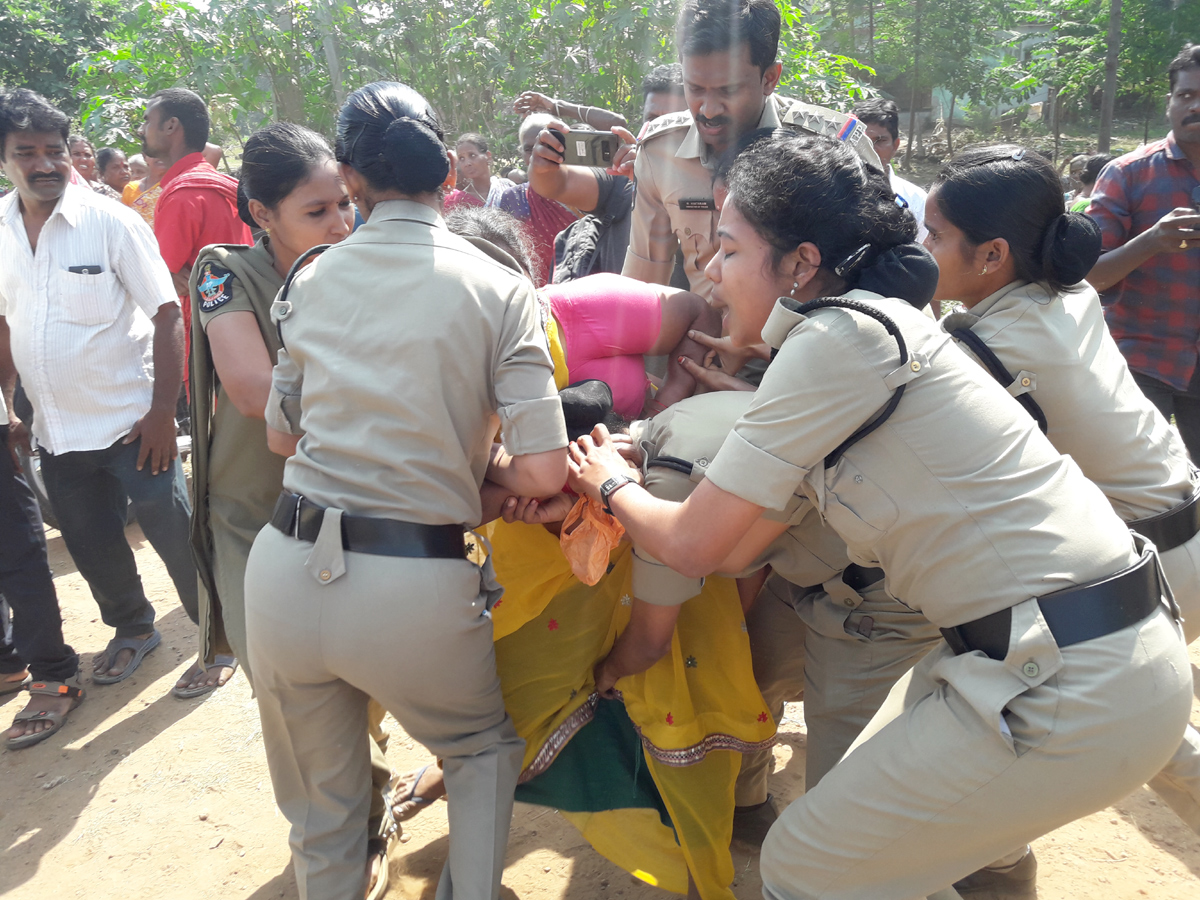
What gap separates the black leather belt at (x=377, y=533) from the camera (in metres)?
1.68

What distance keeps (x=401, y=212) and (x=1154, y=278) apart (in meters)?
2.83

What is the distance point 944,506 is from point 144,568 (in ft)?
14.1

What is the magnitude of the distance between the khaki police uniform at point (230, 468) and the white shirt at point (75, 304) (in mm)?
1237

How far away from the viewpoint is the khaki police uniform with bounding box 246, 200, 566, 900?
1655 millimetres

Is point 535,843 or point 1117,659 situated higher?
point 1117,659

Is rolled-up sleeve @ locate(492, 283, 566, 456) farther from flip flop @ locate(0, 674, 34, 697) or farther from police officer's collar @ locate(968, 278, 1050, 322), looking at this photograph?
flip flop @ locate(0, 674, 34, 697)

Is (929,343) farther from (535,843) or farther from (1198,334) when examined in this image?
(1198,334)

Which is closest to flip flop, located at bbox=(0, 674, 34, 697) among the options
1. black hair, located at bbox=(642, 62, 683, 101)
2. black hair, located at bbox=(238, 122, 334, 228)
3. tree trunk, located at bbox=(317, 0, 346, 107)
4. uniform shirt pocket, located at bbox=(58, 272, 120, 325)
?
uniform shirt pocket, located at bbox=(58, 272, 120, 325)

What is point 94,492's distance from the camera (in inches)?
134

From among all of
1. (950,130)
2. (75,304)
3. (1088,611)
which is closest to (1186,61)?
(1088,611)

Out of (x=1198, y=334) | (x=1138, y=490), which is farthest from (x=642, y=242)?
(x=1198, y=334)

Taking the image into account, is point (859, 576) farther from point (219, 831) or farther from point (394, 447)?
point (219, 831)

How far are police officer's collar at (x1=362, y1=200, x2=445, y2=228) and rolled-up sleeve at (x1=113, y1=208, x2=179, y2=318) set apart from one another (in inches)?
78.2

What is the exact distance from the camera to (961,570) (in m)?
1.41
